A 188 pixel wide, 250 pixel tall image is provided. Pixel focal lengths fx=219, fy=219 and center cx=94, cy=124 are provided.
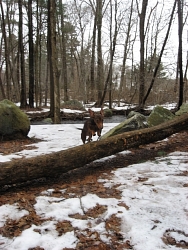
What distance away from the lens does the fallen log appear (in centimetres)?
342

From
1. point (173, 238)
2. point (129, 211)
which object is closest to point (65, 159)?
point (129, 211)

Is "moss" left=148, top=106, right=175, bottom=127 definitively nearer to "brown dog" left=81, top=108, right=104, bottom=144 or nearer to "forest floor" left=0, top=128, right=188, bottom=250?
"forest floor" left=0, top=128, right=188, bottom=250

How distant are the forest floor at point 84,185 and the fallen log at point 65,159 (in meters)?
0.18

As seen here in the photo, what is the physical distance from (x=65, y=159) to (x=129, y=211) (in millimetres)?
1542

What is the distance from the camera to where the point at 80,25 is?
77.0 ft

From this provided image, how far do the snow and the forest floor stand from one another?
0.25ft

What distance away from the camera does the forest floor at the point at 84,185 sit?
2368 millimetres

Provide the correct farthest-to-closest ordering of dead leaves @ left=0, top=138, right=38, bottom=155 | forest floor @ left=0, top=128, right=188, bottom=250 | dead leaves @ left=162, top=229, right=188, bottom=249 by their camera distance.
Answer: dead leaves @ left=0, top=138, right=38, bottom=155 < forest floor @ left=0, top=128, right=188, bottom=250 < dead leaves @ left=162, top=229, right=188, bottom=249

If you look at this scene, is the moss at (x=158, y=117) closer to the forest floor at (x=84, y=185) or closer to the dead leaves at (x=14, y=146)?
the forest floor at (x=84, y=185)

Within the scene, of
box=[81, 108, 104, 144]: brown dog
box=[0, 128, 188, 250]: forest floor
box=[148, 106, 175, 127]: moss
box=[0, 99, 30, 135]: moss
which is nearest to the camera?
box=[0, 128, 188, 250]: forest floor

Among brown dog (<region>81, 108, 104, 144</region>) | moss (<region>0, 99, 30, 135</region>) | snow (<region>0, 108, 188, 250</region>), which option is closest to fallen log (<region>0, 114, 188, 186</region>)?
brown dog (<region>81, 108, 104, 144</region>)

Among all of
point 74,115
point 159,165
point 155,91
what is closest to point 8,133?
point 159,165

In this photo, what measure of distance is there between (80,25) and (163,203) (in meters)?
23.8

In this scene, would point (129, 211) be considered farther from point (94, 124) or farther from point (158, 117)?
point (158, 117)
